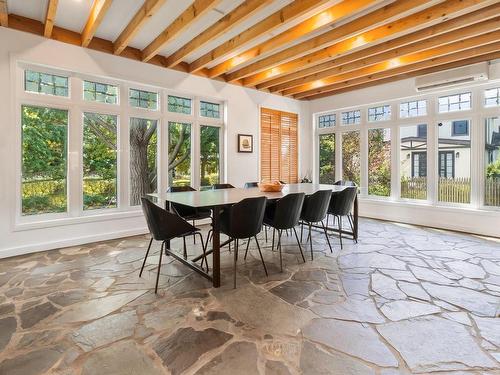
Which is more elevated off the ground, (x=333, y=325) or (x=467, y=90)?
(x=467, y=90)

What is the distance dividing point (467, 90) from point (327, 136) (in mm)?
2880

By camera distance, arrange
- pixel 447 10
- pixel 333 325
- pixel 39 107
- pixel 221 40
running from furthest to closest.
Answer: pixel 221 40 → pixel 39 107 → pixel 447 10 → pixel 333 325

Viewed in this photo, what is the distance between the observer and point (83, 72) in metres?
4.07

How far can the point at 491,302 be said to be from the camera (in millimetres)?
2363

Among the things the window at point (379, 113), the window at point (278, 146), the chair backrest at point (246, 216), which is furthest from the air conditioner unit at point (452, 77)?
the chair backrest at point (246, 216)

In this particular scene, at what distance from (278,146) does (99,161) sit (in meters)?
3.83

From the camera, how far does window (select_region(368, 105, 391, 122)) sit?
6001mm

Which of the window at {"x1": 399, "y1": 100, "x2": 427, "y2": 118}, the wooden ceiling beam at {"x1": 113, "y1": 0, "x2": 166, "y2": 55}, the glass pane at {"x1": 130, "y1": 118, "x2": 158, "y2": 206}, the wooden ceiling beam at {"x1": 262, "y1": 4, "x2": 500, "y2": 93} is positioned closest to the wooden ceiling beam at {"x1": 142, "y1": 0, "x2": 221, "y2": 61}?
the wooden ceiling beam at {"x1": 113, "y1": 0, "x2": 166, "y2": 55}

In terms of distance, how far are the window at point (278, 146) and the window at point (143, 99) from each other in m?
2.36

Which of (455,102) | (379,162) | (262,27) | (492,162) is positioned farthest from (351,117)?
(262,27)

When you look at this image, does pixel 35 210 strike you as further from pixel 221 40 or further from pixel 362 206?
pixel 362 206

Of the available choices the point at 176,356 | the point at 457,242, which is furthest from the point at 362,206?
the point at 176,356

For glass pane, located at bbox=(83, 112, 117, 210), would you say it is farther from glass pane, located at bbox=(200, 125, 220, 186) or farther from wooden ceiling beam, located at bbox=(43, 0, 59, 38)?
glass pane, located at bbox=(200, 125, 220, 186)

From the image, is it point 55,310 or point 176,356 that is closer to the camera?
point 176,356
